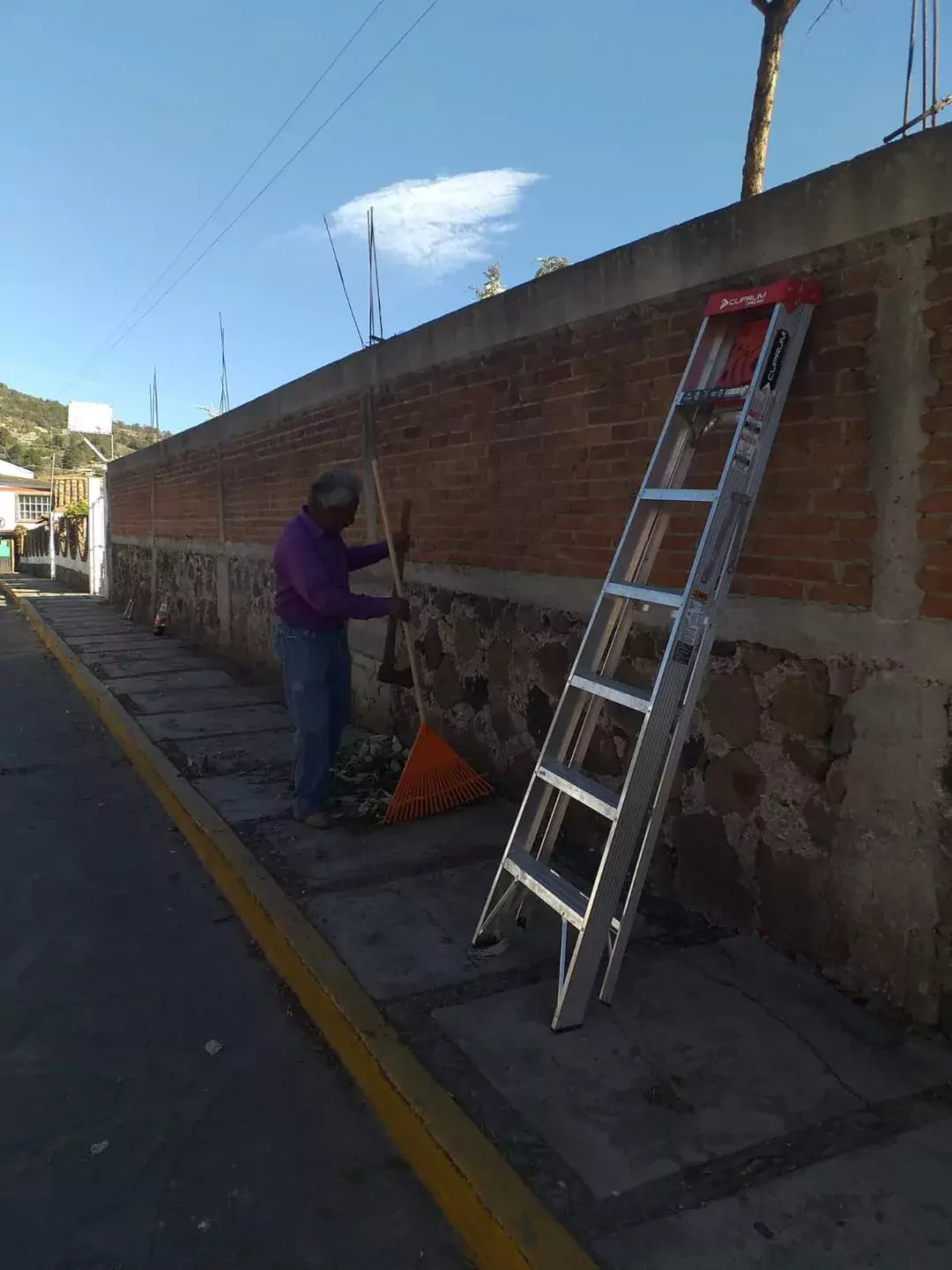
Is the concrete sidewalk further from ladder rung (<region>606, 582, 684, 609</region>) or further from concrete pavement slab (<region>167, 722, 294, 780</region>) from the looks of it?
concrete pavement slab (<region>167, 722, 294, 780</region>)

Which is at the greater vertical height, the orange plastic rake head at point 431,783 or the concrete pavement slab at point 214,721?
the orange plastic rake head at point 431,783

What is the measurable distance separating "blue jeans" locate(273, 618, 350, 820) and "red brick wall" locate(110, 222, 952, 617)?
41.4 inches

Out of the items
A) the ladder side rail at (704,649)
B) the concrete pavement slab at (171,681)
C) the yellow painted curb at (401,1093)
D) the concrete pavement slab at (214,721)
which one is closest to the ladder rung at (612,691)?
the ladder side rail at (704,649)

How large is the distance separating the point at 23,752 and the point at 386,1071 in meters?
5.86

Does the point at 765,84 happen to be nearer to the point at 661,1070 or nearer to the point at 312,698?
the point at 312,698

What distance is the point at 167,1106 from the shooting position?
303 cm

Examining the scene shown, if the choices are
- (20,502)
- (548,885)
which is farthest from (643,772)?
(20,502)

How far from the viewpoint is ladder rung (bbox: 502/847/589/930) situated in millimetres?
3160

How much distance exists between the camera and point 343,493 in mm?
5078

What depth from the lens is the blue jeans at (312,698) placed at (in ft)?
17.1

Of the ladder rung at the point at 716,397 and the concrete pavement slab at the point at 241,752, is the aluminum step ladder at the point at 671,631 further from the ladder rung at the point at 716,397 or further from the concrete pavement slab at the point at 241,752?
the concrete pavement slab at the point at 241,752

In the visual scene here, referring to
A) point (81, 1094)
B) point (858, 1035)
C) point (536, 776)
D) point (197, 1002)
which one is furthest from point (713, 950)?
point (81, 1094)

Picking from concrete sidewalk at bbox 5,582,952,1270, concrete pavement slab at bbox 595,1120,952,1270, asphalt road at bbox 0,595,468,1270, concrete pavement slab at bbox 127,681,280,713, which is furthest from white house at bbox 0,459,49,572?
concrete pavement slab at bbox 595,1120,952,1270

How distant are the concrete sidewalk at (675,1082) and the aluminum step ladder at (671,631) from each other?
228mm
